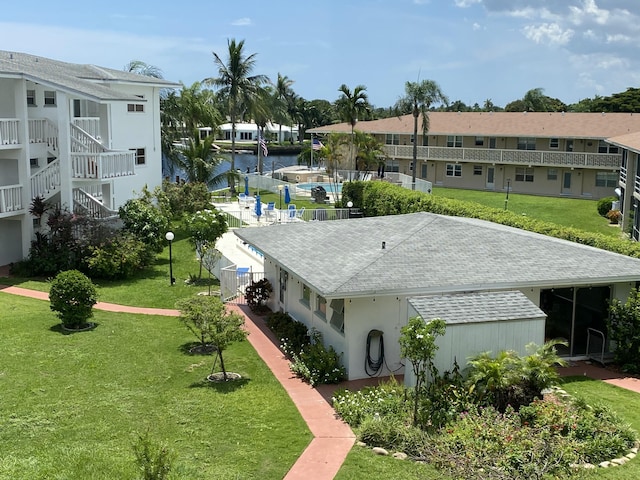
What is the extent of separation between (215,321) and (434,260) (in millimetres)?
6096

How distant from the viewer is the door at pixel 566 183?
55719mm

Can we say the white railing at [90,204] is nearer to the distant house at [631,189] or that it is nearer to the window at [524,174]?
the distant house at [631,189]

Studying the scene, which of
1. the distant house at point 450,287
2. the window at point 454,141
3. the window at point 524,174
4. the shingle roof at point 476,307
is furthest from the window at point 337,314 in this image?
the window at point 454,141

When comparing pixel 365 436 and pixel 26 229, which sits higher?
pixel 26 229

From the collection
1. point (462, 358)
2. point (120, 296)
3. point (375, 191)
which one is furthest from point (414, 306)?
point (375, 191)

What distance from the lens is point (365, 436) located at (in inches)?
537

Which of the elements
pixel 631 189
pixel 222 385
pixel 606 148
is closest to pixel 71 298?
pixel 222 385

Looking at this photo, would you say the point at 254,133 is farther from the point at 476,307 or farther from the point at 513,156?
the point at 476,307

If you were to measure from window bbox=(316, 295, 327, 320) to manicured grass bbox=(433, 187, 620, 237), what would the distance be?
24.3 meters

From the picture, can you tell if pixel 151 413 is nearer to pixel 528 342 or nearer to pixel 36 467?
pixel 36 467

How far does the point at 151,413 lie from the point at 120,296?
11.6m

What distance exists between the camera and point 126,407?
14805 millimetres

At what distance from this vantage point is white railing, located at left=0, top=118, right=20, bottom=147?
27.1 m

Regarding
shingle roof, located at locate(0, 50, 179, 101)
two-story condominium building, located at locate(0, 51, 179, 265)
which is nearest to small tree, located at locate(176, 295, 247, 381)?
two-story condominium building, located at locate(0, 51, 179, 265)
